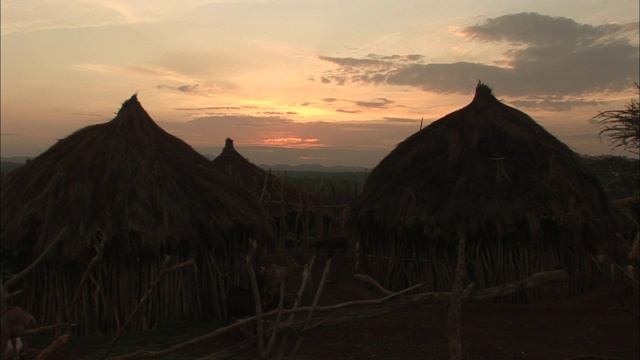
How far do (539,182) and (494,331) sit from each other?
3277 mm

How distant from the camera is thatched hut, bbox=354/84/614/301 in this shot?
32.1 feet

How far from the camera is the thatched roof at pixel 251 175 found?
717 inches

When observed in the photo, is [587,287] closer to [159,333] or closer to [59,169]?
[159,333]

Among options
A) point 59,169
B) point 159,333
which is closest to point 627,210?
point 159,333

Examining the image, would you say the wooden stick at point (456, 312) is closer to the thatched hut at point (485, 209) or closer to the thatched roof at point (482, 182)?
the thatched hut at point (485, 209)

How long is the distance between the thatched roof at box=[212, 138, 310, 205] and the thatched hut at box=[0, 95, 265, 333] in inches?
317

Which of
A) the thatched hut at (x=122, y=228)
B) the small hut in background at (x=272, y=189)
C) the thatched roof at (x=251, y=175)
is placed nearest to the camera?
the thatched hut at (x=122, y=228)

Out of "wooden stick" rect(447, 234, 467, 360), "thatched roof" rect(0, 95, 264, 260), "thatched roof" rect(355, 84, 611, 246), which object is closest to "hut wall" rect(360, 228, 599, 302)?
"thatched roof" rect(355, 84, 611, 246)

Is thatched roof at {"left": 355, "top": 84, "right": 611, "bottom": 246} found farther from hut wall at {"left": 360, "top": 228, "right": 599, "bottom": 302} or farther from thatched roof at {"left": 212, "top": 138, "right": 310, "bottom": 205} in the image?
thatched roof at {"left": 212, "top": 138, "right": 310, "bottom": 205}

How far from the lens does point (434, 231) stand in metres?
9.80

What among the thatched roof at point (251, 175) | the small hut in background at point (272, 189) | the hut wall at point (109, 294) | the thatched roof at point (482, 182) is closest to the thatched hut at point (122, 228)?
the hut wall at point (109, 294)

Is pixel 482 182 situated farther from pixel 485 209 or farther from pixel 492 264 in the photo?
pixel 492 264

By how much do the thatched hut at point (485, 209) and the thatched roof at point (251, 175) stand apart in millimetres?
6940

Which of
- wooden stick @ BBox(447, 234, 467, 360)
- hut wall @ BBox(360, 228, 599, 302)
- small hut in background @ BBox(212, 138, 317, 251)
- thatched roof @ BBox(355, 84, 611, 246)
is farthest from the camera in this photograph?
small hut in background @ BBox(212, 138, 317, 251)
